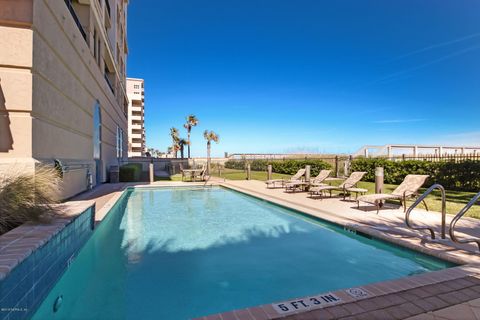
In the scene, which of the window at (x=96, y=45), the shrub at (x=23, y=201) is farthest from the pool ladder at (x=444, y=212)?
the window at (x=96, y=45)

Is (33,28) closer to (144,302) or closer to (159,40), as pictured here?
(144,302)

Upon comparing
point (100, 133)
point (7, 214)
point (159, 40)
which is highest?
point (159, 40)

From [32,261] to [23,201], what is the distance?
1489mm

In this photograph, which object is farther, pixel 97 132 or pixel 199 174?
pixel 199 174

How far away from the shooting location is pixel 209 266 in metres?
4.22

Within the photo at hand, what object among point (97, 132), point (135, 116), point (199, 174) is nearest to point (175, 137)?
point (135, 116)

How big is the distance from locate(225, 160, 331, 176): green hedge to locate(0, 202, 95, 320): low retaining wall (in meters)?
17.2

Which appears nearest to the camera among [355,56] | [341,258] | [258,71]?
[341,258]

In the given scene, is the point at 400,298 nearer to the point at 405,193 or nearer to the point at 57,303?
the point at 57,303

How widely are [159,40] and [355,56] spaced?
15.3 metres

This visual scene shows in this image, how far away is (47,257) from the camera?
308cm

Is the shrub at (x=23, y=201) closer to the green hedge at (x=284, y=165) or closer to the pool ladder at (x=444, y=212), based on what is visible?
the pool ladder at (x=444, y=212)

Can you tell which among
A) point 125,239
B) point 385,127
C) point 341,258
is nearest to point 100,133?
point 125,239

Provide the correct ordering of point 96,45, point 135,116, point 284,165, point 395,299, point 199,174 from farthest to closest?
point 135,116
point 284,165
point 199,174
point 96,45
point 395,299
